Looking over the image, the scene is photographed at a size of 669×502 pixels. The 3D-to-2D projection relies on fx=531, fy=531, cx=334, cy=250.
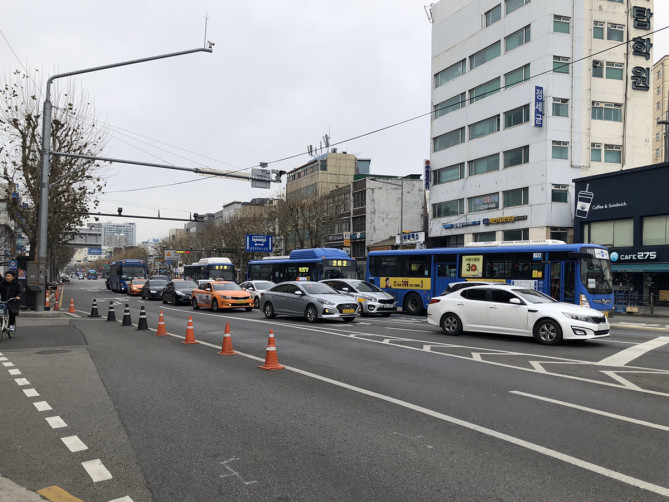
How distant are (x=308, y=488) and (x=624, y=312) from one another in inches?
1109

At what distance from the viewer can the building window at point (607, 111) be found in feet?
136

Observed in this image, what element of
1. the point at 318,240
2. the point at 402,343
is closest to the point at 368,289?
the point at 402,343

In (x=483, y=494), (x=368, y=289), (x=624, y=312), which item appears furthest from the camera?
(x=624, y=312)

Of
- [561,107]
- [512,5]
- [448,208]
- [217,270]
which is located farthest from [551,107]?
[217,270]

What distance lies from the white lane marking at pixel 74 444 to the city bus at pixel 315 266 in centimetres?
2339

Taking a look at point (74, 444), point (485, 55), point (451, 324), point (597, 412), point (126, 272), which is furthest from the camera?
point (126, 272)

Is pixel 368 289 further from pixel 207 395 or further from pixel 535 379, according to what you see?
pixel 207 395

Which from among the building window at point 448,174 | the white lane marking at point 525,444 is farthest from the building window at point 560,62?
the white lane marking at point 525,444

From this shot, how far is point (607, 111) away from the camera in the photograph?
41.8m

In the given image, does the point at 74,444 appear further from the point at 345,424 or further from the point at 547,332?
the point at 547,332

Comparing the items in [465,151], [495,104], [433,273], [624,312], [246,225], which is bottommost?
[624,312]

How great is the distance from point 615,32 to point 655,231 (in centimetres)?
1813

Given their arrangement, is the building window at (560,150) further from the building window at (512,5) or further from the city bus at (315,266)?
the city bus at (315,266)

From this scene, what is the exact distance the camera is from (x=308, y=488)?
165 inches
